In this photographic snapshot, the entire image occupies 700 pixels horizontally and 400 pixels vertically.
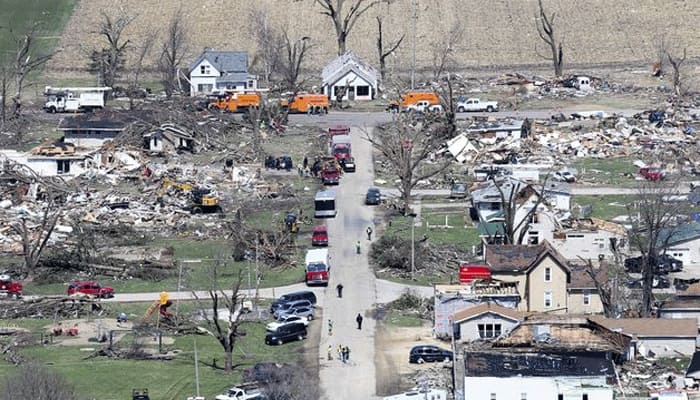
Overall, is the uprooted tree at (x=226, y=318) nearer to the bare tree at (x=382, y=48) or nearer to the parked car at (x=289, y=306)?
the parked car at (x=289, y=306)

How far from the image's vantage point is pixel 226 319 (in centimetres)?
6731

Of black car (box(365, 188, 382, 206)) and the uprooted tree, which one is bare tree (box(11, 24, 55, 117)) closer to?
black car (box(365, 188, 382, 206))

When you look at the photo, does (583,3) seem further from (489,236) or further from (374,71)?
(489,236)

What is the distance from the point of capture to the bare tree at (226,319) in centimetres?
6134

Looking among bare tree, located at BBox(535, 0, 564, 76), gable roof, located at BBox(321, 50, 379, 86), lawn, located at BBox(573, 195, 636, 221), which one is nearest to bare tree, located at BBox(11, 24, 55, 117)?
gable roof, located at BBox(321, 50, 379, 86)

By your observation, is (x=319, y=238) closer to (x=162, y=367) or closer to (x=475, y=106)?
(x=162, y=367)

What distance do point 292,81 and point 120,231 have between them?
107 ft

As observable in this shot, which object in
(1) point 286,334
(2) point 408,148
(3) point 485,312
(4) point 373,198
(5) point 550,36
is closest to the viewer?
(3) point 485,312

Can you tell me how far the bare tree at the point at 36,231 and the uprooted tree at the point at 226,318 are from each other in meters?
6.64

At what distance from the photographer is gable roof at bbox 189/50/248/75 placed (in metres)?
114

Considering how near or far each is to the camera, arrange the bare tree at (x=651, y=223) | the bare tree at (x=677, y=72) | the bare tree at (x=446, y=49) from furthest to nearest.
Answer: the bare tree at (x=446, y=49)
the bare tree at (x=677, y=72)
the bare tree at (x=651, y=223)

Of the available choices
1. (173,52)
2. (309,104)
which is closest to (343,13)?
(173,52)

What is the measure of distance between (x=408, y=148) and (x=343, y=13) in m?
46.5

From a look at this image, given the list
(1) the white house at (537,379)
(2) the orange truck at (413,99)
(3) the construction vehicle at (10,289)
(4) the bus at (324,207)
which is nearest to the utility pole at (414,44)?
(2) the orange truck at (413,99)
